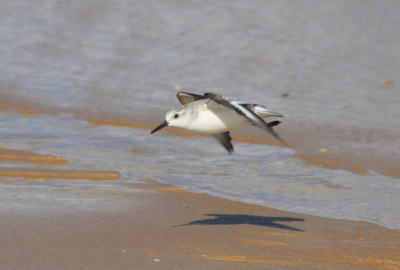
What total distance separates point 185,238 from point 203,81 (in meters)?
5.23

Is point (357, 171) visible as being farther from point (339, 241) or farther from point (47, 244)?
point (47, 244)

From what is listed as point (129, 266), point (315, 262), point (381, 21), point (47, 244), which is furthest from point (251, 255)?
point (381, 21)

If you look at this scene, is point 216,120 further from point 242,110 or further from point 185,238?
point 185,238

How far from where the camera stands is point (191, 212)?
628cm

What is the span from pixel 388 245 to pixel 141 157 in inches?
117

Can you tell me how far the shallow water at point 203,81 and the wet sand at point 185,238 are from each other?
0.34 metres

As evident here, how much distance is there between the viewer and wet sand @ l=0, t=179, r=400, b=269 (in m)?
5.11

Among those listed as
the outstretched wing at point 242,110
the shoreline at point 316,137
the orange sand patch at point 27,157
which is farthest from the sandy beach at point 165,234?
the shoreline at point 316,137

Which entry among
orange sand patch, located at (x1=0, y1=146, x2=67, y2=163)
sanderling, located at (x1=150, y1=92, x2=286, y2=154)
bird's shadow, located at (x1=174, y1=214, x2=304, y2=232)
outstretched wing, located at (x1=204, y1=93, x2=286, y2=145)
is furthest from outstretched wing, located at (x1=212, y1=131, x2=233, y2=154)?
orange sand patch, located at (x1=0, y1=146, x2=67, y2=163)

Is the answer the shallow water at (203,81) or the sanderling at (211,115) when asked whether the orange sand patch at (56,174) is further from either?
the sanderling at (211,115)

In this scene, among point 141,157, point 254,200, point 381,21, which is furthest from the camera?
point 381,21

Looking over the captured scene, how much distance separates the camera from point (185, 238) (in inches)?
221

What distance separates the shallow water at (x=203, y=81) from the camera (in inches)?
277

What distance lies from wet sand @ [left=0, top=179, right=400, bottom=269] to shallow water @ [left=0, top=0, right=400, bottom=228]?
1.11 feet
